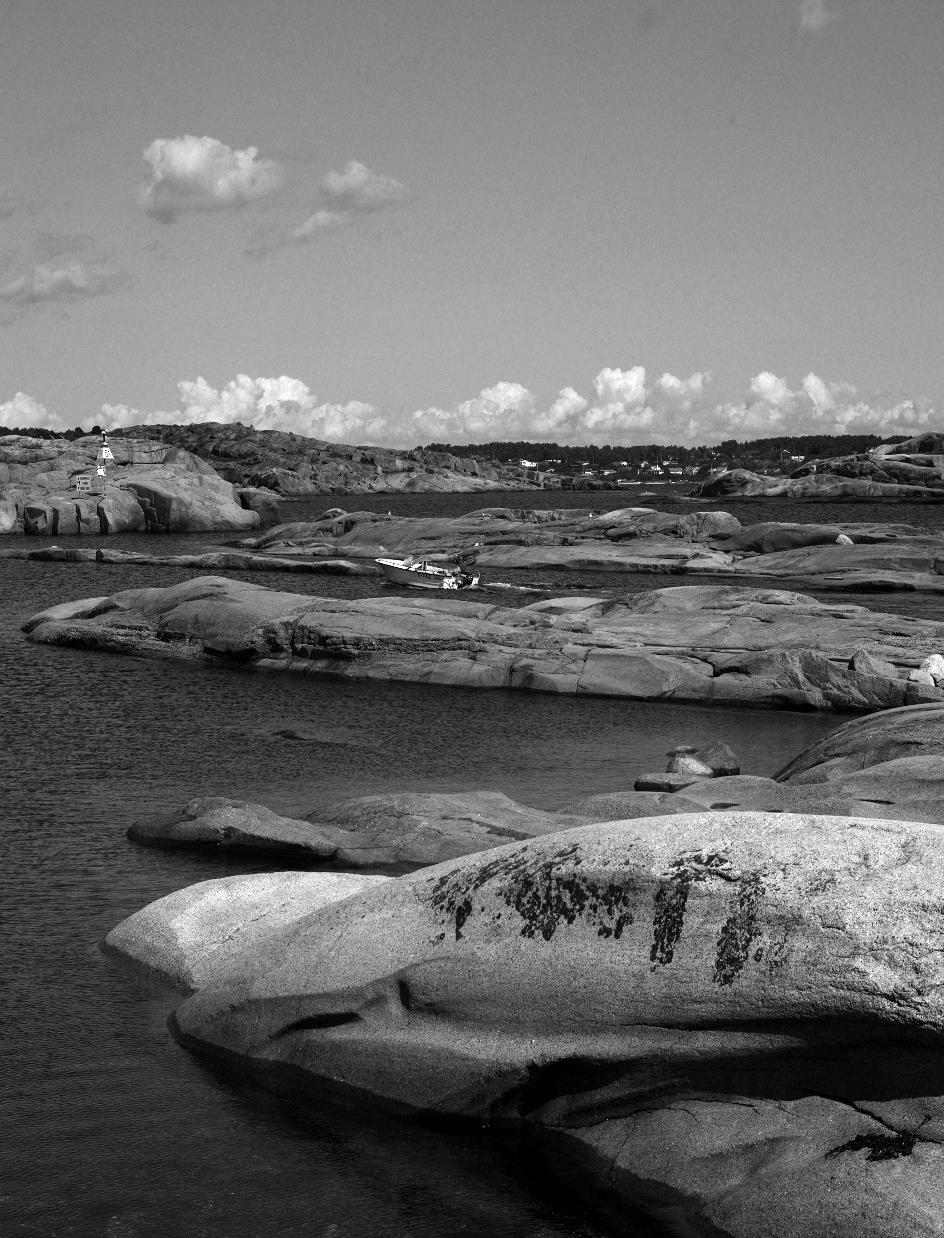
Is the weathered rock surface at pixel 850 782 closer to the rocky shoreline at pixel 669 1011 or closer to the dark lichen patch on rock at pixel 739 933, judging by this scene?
the rocky shoreline at pixel 669 1011

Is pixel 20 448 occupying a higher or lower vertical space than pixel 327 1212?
higher

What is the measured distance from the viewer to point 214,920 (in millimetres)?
16953

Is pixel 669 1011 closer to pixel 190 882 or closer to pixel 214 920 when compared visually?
pixel 214 920

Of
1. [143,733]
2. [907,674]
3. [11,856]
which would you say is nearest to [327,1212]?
[11,856]

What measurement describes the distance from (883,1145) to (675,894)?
263 cm

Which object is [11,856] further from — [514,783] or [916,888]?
[916,888]

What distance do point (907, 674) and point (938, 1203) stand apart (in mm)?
30638

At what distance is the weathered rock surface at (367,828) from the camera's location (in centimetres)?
2153

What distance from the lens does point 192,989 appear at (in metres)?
16.1

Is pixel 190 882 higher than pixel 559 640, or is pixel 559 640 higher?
pixel 559 640

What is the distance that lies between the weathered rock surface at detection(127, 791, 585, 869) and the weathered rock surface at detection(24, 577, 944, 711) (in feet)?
56.6

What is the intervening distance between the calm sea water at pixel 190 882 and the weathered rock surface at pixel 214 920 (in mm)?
387

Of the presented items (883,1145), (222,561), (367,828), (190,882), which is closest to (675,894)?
(883,1145)

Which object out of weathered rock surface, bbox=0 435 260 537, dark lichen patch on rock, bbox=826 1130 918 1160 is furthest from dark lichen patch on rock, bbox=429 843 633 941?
weathered rock surface, bbox=0 435 260 537
